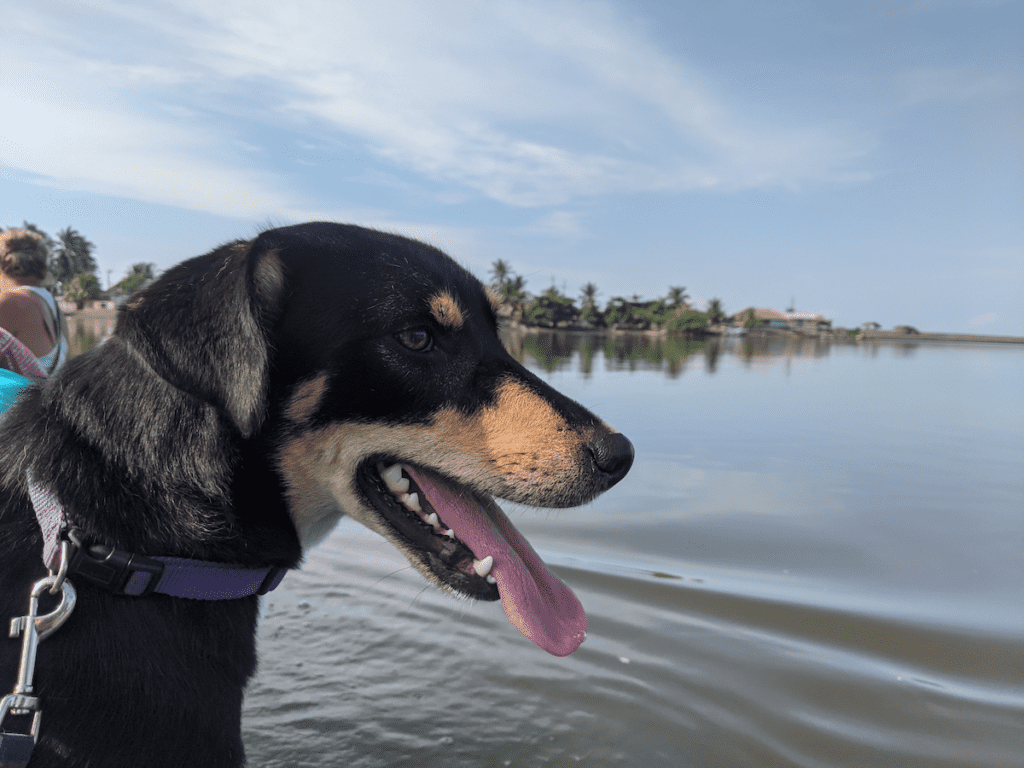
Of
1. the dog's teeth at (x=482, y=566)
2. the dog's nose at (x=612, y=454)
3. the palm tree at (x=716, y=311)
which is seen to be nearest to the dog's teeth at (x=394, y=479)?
the dog's teeth at (x=482, y=566)

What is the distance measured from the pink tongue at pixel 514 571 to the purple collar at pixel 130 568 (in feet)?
2.56

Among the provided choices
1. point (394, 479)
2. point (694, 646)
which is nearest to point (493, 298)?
point (394, 479)

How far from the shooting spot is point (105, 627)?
6.54 ft

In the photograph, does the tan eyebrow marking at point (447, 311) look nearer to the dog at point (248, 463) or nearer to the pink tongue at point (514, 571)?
the dog at point (248, 463)

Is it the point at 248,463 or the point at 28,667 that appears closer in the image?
the point at 28,667

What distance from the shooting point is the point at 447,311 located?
263cm

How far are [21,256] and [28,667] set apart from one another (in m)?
6.04

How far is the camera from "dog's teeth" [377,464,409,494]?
102 inches

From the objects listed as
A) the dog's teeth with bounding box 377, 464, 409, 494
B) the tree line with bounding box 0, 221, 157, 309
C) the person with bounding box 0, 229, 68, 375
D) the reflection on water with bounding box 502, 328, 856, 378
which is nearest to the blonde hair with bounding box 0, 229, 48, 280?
the person with bounding box 0, 229, 68, 375

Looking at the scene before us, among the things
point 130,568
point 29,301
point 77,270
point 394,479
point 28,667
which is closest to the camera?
point 28,667

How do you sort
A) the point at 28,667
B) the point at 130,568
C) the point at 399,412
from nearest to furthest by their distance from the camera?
the point at 28,667, the point at 130,568, the point at 399,412

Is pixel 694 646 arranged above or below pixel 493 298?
below

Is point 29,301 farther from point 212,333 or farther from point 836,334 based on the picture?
point 836,334

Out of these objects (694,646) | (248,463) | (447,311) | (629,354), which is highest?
(447,311)
